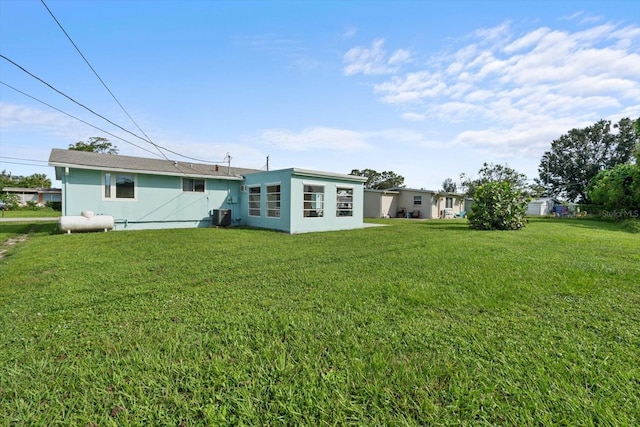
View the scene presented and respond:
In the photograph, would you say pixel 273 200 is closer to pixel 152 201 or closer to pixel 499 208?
pixel 152 201

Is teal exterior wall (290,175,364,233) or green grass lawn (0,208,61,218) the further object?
green grass lawn (0,208,61,218)

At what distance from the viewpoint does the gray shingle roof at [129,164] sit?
10750 millimetres

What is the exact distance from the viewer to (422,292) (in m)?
4.09

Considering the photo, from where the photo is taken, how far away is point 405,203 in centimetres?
2702

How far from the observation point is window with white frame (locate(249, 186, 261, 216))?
45.2 feet

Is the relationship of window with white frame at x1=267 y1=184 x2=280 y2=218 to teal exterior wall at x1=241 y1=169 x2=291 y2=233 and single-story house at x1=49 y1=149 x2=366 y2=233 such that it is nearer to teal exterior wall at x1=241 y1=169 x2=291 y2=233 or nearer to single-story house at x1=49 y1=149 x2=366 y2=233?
single-story house at x1=49 y1=149 x2=366 y2=233

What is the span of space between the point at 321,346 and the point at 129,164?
515 inches

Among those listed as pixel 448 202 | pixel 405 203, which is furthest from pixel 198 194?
pixel 448 202

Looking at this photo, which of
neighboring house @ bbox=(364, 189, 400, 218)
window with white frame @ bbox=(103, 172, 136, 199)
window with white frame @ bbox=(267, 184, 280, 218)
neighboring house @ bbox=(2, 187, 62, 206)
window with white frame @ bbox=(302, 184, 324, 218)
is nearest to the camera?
window with white frame @ bbox=(103, 172, 136, 199)

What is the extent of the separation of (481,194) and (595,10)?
800 centimetres

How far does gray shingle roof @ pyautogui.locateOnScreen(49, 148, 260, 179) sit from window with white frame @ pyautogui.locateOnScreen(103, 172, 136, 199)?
44 cm

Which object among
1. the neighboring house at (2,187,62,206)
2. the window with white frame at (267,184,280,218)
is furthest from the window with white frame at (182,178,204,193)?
the neighboring house at (2,187,62,206)

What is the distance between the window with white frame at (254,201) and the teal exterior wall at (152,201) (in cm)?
97

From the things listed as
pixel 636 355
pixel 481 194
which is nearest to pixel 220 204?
pixel 481 194
